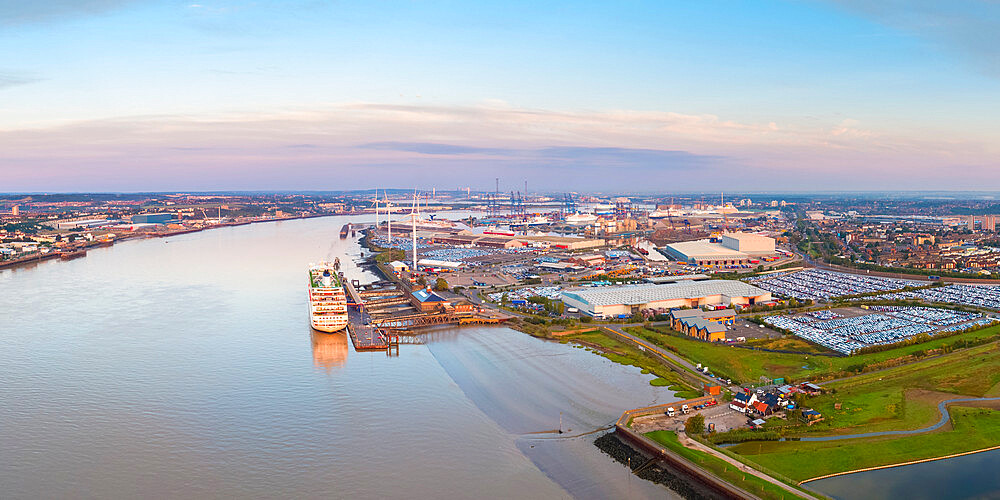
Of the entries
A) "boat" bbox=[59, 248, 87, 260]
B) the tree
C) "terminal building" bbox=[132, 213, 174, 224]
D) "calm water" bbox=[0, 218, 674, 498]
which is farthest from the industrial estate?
"terminal building" bbox=[132, 213, 174, 224]

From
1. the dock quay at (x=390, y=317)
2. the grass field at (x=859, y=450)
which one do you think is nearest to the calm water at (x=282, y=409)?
the dock quay at (x=390, y=317)

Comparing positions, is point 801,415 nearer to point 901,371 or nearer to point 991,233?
point 901,371

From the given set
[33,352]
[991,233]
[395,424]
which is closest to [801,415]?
[395,424]

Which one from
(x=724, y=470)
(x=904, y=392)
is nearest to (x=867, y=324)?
(x=904, y=392)

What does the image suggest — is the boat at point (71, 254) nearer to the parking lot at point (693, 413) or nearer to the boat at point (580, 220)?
the parking lot at point (693, 413)

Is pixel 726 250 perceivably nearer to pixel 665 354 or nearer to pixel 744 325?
pixel 744 325

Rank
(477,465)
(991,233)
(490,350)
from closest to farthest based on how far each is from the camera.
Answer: (477,465) → (490,350) → (991,233)
